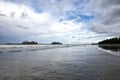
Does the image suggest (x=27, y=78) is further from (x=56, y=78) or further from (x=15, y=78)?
(x=56, y=78)

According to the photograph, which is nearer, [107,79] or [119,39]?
[107,79]

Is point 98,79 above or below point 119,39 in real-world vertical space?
below

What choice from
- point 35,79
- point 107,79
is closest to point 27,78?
point 35,79

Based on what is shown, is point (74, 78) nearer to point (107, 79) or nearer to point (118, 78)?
point (107, 79)

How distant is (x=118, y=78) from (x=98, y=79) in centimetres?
154

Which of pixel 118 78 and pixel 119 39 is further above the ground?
pixel 119 39

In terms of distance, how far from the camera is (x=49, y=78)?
379 inches

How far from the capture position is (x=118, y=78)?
943 centimetres

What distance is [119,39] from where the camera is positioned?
17312 centimetres

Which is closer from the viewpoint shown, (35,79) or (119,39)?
(35,79)

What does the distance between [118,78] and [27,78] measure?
6.63 m

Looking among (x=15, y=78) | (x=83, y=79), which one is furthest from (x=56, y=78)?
(x=15, y=78)

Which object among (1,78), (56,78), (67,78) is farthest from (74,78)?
(1,78)

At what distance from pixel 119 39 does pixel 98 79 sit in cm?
18092
